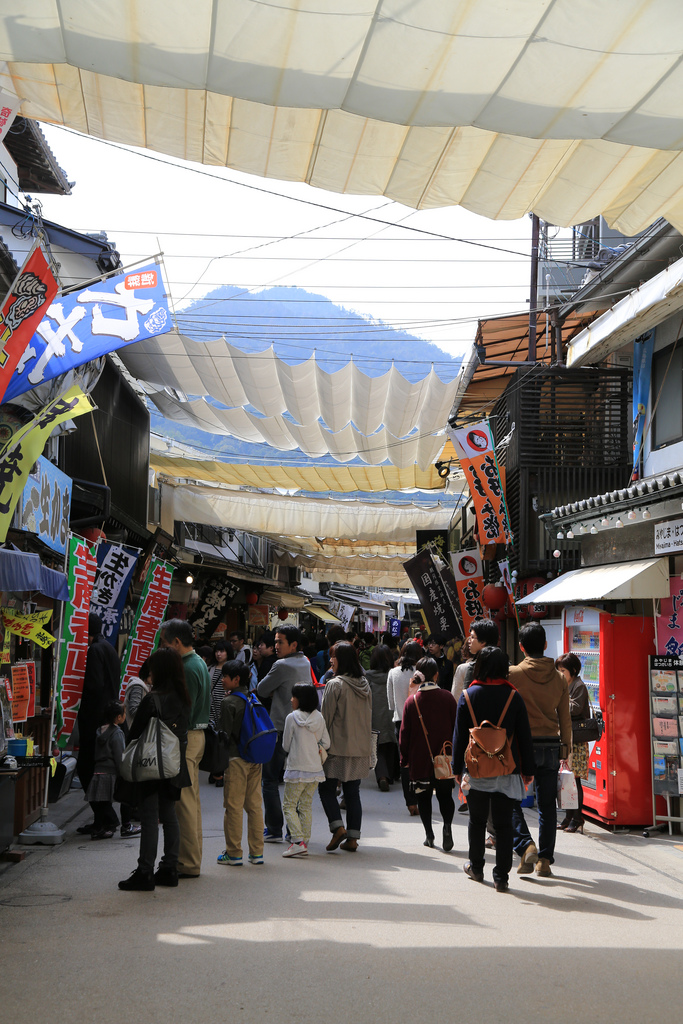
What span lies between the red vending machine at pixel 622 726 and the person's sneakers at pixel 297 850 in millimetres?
3511

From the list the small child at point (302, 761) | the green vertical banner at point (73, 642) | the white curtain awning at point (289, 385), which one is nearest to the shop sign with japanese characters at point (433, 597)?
the white curtain awning at point (289, 385)

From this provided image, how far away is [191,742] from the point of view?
7.32 m

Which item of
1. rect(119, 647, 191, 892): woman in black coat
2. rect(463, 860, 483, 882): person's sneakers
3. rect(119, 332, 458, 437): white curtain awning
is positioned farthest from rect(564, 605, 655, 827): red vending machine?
rect(119, 647, 191, 892): woman in black coat

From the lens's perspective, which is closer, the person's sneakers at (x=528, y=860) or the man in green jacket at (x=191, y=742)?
the man in green jacket at (x=191, y=742)

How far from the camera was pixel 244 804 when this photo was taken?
25.8 ft

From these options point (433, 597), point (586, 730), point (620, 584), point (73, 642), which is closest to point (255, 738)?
point (73, 642)

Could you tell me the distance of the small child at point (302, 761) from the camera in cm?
827

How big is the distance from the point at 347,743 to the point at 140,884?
103 inches

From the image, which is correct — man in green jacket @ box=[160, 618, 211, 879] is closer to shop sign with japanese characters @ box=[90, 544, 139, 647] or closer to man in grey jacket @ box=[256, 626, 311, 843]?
man in grey jacket @ box=[256, 626, 311, 843]

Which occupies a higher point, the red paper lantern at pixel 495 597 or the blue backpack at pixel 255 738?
the red paper lantern at pixel 495 597

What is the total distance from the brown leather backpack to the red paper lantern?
9213mm

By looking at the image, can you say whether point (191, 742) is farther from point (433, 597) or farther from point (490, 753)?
point (433, 597)

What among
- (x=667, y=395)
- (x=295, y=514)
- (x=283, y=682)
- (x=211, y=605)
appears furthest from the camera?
(x=211, y=605)

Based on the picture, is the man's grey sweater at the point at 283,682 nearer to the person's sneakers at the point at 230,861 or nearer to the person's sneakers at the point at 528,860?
the person's sneakers at the point at 230,861
